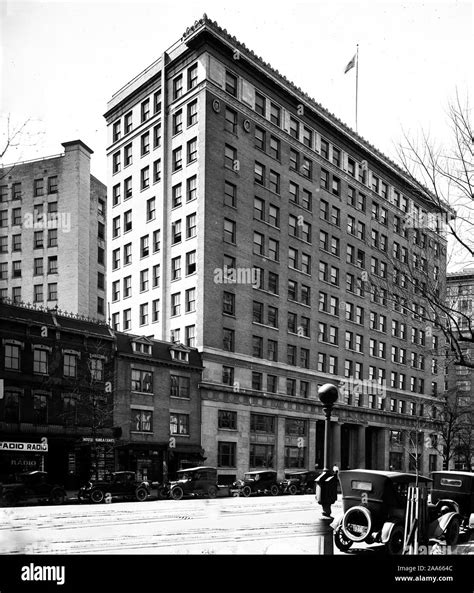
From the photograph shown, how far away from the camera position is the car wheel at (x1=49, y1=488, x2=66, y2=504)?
70.1 ft

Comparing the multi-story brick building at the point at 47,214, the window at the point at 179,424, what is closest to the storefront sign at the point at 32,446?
the window at the point at 179,424

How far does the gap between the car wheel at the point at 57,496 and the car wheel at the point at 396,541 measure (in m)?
16.1

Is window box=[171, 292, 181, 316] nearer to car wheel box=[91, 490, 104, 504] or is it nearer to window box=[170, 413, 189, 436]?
window box=[170, 413, 189, 436]

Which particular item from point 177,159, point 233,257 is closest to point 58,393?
point 233,257

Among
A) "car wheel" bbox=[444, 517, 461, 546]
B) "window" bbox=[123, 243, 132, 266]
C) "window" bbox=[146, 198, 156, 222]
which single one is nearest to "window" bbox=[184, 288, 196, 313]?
"window" bbox=[123, 243, 132, 266]

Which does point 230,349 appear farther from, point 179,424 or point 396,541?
point 396,541

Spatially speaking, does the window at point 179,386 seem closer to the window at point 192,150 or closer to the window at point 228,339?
the window at point 228,339

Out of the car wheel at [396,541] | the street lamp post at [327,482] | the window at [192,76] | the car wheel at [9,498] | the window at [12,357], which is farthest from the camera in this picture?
the window at [192,76]

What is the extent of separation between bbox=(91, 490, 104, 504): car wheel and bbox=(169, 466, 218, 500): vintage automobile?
4259 millimetres

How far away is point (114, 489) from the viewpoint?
24094 millimetres

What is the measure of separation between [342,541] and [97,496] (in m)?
16.9

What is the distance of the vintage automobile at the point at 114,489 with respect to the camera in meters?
23.1
